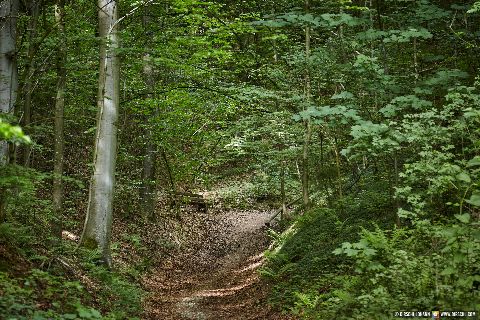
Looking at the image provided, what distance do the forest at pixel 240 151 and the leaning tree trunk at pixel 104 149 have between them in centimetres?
3

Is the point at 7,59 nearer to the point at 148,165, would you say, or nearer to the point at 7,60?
the point at 7,60

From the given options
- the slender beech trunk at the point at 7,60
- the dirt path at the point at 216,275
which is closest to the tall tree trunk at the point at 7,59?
the slender beech trunk at the point at 7,60

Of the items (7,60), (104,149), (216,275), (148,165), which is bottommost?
(216,275)

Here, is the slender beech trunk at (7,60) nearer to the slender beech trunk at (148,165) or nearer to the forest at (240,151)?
the forest at (240,151)

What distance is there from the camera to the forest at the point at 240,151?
5980mm

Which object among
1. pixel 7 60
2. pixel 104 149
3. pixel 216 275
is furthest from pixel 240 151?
pixel 7 60

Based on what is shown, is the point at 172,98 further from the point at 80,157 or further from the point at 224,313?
the point at 224,313

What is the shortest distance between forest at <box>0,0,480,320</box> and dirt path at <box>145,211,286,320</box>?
100 millimetres

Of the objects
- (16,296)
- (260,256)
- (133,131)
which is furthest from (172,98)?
(16,296)

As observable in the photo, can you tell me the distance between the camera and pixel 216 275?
46.4 ft

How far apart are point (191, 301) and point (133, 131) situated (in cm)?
783

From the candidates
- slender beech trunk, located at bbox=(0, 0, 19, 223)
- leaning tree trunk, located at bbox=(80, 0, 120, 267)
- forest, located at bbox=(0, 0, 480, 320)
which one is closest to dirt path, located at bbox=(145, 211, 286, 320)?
forest, located at bbox=(0, 0, 480, 320)

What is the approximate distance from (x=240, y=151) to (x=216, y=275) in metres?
4.85

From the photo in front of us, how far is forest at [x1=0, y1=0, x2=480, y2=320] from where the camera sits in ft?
19.6
